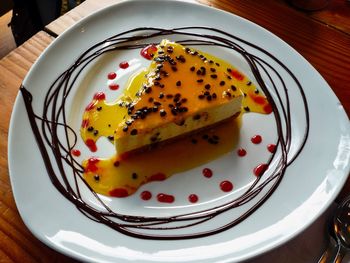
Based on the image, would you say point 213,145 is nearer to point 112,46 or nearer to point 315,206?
point 315,206

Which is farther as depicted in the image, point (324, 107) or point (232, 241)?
point (324, 107)

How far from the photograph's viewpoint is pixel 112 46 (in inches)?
62.8

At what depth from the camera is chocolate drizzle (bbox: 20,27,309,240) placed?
1136 millimetres

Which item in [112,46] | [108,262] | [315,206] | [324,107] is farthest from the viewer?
[112,46]

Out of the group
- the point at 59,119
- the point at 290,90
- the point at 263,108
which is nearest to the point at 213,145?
the point at 263,108

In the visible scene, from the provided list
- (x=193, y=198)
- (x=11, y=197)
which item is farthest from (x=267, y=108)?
(x=11, y=197)

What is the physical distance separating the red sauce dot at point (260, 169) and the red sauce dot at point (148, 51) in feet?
2.11

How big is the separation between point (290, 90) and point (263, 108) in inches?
4.9

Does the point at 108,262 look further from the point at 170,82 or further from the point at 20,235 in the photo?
the point at 170,82

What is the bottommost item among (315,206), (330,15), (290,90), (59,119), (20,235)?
(20,235)

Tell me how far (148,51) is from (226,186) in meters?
0.68

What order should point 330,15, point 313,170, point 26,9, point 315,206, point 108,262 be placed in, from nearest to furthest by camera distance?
point 108,262 → point 315,206 → point 313,170 → point 330,15 → point 26,9

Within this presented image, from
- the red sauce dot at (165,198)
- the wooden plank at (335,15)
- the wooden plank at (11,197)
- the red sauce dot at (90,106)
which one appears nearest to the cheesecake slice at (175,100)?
the red sauce dot at (90,106)

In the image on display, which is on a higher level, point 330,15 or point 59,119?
point 330,15
